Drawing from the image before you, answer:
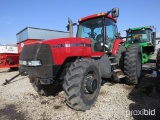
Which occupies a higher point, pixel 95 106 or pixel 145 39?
pixel 145 39

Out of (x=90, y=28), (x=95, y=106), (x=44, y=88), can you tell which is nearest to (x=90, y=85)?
(x=95, y=106)

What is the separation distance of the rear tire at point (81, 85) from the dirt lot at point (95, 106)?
21cm

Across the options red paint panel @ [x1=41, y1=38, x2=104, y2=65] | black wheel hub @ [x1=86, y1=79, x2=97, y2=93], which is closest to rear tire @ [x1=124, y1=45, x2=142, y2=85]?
black wheel hub @ [x1=86, y1=79, x2=97, y2=93]

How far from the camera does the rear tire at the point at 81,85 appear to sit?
134 inches

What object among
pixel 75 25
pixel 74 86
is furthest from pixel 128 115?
pixel 75 25

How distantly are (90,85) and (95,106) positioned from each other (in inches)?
20.7

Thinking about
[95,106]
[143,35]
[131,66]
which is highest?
[143,35]

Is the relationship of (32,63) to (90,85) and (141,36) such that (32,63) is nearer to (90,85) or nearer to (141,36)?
(90,85)

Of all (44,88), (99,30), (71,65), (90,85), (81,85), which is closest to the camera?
(81,85)

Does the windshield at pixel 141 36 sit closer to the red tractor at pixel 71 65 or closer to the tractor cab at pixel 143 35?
the tractor cab at pixel 143 35

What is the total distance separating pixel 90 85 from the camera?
3.77 meters

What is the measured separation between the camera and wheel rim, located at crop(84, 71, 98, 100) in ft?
12.4

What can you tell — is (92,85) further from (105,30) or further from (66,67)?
(105,30)

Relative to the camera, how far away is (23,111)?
152 inches
